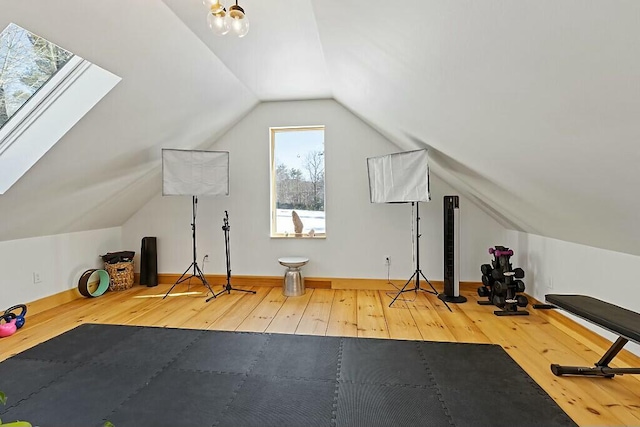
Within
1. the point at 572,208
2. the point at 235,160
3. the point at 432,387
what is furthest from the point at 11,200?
the point at 572,208

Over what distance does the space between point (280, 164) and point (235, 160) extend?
0.61 m

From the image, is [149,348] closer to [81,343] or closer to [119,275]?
[81,343]

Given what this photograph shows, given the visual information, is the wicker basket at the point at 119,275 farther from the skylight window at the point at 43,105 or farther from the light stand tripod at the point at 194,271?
the skylight window at the point at 43,105

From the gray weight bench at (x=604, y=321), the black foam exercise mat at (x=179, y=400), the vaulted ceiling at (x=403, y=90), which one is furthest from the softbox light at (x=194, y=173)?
the gray weight bench at (x=604, y=321)

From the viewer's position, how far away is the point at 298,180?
A: 4.71 meters

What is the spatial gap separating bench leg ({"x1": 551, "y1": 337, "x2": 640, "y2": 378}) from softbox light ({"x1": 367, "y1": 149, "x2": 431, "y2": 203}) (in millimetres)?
1782

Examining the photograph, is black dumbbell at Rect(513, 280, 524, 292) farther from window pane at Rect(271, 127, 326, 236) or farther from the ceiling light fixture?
the ceiling light fixture

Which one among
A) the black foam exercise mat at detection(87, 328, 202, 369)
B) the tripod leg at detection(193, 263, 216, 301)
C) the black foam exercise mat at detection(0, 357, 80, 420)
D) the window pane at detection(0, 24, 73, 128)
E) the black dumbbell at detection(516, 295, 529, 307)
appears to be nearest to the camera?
the black foam exercise mat at detection(0, 357, 80, 420)

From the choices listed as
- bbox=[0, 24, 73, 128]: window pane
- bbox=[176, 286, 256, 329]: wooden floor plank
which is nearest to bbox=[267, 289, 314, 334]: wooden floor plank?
bbox=[176, 286, 256, 329]: wooden floor plank

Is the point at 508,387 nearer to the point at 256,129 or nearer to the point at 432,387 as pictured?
the point at 432,387

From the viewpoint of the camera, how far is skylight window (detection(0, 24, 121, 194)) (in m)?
2.49

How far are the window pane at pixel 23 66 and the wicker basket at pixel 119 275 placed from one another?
2303 millimetres

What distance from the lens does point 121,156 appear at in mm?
3363

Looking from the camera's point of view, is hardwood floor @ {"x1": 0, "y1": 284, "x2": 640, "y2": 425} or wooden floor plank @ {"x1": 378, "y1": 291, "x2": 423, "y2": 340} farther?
wooden floor plank @ {"x1": 378, "y1": 291, "x2": 423, "y2": 340}
